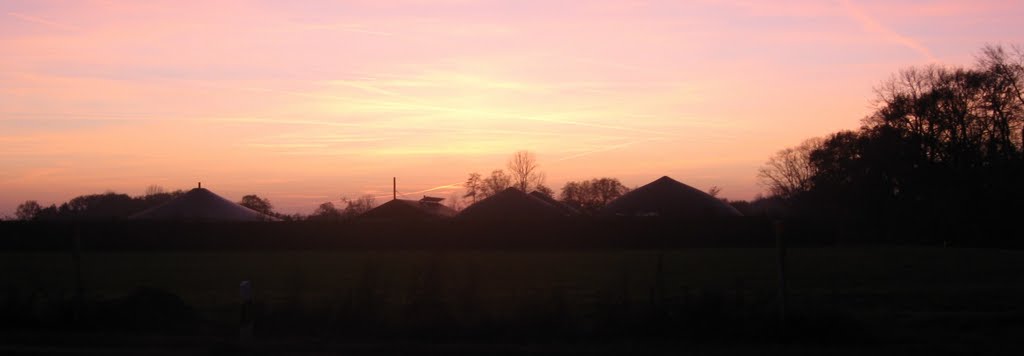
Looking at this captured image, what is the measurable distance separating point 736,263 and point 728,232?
76.2 feet

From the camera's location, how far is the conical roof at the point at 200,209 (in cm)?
7644

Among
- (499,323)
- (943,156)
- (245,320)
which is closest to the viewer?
(245,320)

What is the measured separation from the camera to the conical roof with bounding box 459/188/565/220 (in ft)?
243

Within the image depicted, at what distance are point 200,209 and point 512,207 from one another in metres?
26.4

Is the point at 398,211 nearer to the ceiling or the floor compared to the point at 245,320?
nearer to the ceiling

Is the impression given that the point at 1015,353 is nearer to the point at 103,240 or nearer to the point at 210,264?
the point at 210,264

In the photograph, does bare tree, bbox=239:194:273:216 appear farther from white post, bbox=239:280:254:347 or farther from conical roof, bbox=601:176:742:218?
white post, bbox=239:280:254:347

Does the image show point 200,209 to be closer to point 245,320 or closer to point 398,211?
point 398,211

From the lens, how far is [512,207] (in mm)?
75125

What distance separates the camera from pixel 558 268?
3219 centimetres

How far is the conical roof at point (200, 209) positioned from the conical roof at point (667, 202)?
31.0m

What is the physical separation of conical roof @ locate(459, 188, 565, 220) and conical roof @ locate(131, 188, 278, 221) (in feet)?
60.3

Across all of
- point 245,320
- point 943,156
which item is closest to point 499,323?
point 245,320

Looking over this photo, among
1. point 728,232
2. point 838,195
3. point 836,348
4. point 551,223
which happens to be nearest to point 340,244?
point 551,223
